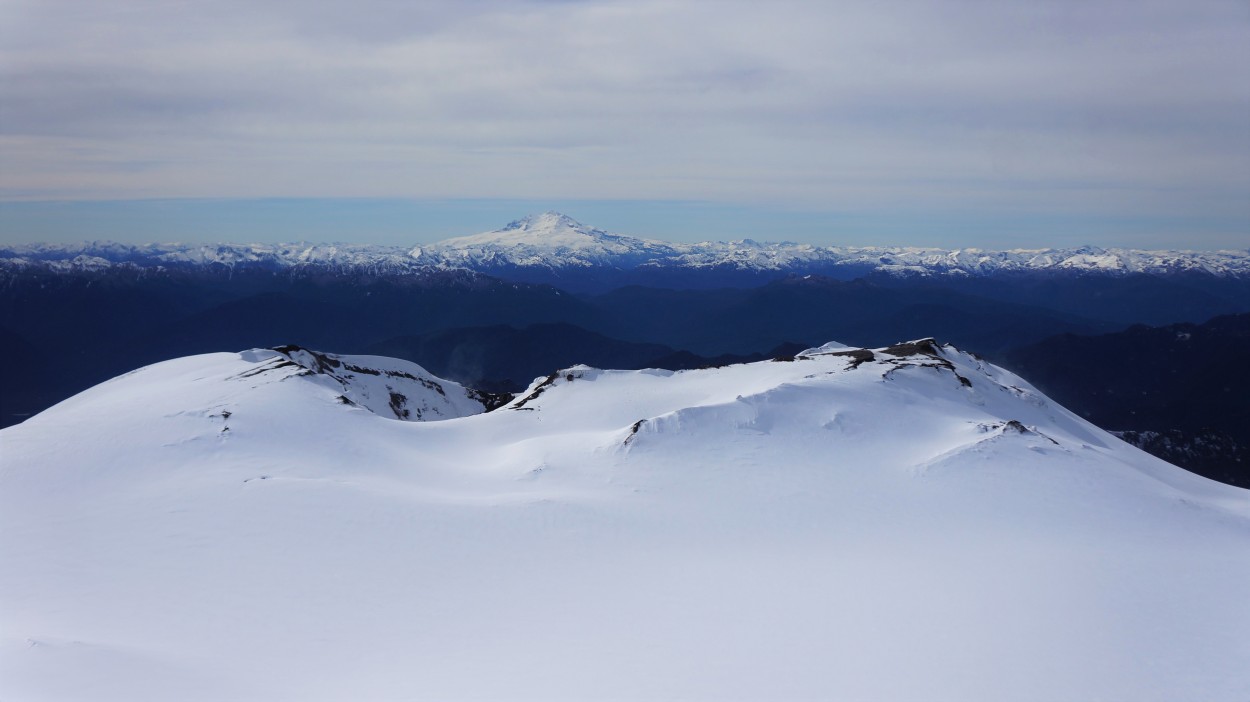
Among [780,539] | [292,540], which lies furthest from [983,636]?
[292,540]

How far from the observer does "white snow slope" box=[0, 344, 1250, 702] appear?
16.8 meters

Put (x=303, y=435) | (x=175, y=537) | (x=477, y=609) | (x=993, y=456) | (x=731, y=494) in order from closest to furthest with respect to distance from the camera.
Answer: (x=477, y=609) < (x=175, y=537) < (x=731, y=494) < (x=993, y=456) < (x=303, y=435)

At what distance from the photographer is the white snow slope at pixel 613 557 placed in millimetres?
16781

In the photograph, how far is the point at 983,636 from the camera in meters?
18.7

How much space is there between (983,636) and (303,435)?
31.9 meters

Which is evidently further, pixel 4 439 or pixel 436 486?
pixel 4 439

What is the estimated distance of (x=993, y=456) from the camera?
33.8m

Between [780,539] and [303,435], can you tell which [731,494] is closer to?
[780,539]

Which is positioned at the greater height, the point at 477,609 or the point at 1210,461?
the point at 477,609

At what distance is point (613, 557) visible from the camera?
2439 cm

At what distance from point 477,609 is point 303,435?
20592mm

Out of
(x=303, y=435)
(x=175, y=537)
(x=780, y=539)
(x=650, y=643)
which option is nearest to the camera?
(x=650, y=643)

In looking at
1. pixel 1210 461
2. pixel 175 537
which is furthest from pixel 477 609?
pixel 1210 461

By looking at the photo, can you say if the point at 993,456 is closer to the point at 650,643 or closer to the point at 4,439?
the point at 650,643
